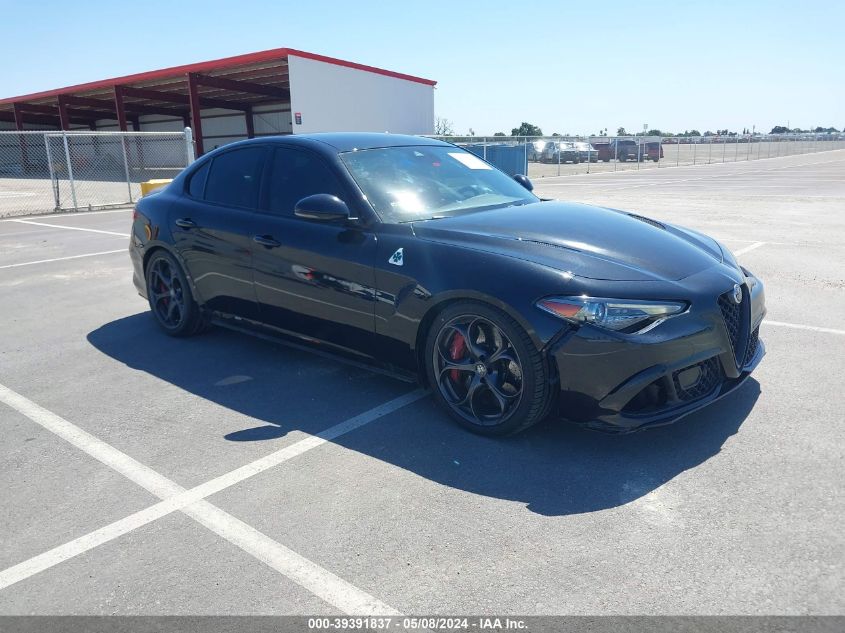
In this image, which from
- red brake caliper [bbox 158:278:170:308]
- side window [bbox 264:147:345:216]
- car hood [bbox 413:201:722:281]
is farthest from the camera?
red brake caliper [bbox 158:278:170:308]

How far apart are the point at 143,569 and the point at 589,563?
1699 millimetres

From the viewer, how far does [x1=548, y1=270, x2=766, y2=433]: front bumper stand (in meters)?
3.16

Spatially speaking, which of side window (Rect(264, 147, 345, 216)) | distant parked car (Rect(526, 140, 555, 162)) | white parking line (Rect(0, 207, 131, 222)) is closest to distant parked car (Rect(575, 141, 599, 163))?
distant parked car (Rect(526, 140, 555, 162))

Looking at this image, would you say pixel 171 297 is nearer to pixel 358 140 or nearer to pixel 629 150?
pixel 358 140

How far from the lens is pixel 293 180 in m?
4.60

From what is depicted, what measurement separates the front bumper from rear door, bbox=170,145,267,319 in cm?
246

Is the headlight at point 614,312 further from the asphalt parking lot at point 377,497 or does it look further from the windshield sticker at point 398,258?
the windshield sticker at point 398,258

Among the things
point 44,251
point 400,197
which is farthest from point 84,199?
point 400,197

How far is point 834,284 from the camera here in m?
7.09

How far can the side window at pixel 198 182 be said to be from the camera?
5.31 metres

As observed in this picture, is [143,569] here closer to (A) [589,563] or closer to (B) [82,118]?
(A) [589,563]

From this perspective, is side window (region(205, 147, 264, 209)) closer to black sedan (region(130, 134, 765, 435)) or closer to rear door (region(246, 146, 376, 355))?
black sedan (region(130, 134, 765, 435))

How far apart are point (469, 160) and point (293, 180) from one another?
4.38 feet

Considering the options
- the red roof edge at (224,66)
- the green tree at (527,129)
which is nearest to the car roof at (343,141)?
the red roof edge at (224,66)
